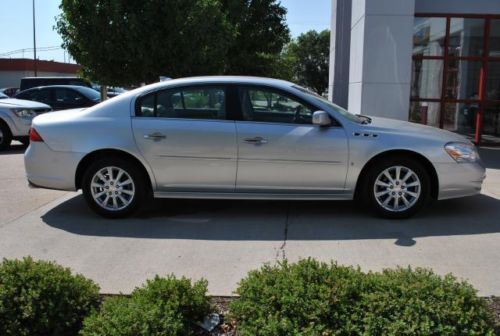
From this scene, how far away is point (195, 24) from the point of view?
1355 centimetres

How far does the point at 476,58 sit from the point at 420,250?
831 cm

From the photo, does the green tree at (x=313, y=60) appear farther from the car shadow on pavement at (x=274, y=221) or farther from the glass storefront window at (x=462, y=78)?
the car shadow on pavement at (x=274, y=221)

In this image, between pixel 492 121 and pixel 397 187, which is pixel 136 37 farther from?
pixel 397 187

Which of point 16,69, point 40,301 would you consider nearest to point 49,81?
point 40,301

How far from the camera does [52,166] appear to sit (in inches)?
248

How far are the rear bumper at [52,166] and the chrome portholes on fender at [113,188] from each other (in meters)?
0.28

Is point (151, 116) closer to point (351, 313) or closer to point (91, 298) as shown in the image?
point (91, 298)

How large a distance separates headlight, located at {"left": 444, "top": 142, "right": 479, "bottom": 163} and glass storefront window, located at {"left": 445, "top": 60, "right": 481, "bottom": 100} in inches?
254

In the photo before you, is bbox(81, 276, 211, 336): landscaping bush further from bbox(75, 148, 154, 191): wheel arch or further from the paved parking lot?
bbox(75, 148, 154, 191): wheel arch

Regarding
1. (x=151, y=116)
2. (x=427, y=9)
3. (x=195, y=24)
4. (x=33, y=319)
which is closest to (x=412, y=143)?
(x=151, y=116)

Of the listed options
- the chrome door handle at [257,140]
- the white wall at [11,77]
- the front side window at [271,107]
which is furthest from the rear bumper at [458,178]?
the white wall at [11,77]

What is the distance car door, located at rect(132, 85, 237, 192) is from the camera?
6.10m

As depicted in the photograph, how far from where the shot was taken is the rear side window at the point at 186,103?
622 cm

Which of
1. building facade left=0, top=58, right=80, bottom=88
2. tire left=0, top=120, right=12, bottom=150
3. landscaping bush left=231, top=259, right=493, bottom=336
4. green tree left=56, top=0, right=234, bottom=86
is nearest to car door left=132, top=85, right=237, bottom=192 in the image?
landscaping bush left=231, top=259, right=493, bottom=336
